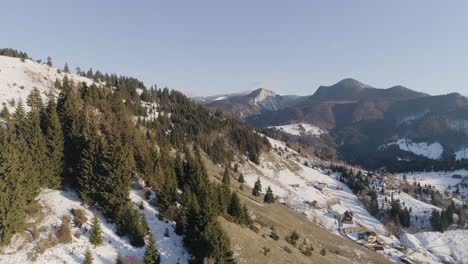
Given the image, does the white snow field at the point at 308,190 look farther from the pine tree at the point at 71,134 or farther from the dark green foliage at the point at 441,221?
the pine tree at the point at 71,134

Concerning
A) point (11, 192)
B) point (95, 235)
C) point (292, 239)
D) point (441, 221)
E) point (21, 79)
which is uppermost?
point (21, 79)

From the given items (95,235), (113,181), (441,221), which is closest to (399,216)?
(441,221)

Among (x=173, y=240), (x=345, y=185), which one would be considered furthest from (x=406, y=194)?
(x=173, y=240)

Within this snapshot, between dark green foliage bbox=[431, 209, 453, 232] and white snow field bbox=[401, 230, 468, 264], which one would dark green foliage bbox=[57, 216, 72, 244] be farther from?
dark green foliage bbox=[431, 209, 453, 232]

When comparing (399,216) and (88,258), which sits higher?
(88,258)

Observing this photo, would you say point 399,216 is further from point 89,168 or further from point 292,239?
point 89,168

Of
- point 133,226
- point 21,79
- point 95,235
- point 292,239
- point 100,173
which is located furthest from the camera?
point 21,79

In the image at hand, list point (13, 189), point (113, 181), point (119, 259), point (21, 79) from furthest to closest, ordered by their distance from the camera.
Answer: point (21, 79) < point (113, 181) < point (119, 259) < point (13, 189)

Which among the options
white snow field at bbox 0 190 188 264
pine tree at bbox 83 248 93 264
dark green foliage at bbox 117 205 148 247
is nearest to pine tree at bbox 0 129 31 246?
white snow field at bbox 0 190 188 264
